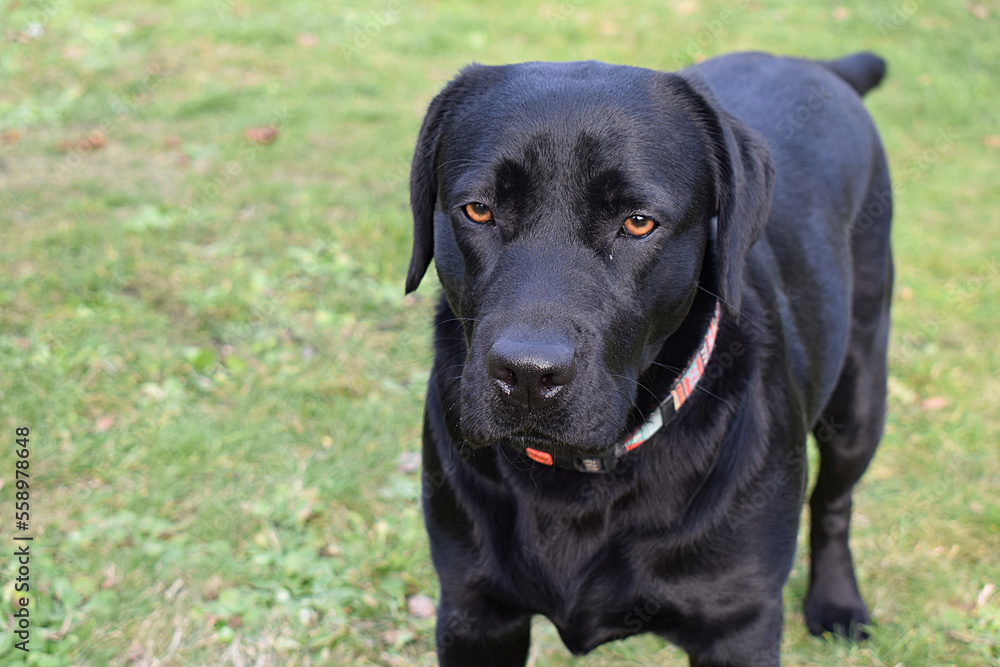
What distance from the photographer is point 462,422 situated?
6.35 ft

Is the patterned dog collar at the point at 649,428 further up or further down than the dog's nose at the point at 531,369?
further down

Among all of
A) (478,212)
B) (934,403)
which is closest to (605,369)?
(478,212)

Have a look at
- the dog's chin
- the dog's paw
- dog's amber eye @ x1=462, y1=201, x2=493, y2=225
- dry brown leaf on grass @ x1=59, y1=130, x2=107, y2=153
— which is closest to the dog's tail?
the dog's paw

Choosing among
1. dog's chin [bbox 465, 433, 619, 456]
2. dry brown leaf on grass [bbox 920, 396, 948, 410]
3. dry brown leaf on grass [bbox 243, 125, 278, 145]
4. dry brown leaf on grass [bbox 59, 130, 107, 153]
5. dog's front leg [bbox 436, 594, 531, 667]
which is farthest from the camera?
dry brown leaf on grass [bbox 243, 125, 278, 145]

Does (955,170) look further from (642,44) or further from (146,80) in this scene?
(146,80)

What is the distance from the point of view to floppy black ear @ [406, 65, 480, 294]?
2330mm

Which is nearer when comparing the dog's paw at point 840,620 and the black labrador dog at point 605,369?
the black labrador dog at point 605,369

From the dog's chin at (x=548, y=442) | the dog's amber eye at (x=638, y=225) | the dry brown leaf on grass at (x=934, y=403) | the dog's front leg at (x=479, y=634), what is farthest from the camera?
the dry brown leaf on grass at (x=934, y=403)

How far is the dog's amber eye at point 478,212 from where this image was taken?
203 centimetres

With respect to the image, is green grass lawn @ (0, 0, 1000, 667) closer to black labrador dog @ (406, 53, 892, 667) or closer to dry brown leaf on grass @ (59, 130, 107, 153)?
dry brown leaf on grass @ (59, 130, 107, 153)

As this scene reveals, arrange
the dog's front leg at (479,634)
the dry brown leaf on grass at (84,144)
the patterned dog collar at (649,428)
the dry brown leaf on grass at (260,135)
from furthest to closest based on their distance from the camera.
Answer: the dry brown leaf on grass at (260,135), the dry brown leaf on grass at (84,144), the dog's front leg at (479,634), the patterned dog collar at (649,428)

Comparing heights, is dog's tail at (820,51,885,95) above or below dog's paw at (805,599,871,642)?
above

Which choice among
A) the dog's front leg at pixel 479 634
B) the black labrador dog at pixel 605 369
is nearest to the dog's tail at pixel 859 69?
the black labrador dog at pixel 605 369

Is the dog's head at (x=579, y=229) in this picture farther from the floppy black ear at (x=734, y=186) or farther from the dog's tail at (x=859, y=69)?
Answer: the dog's tail at (x=859, y=69)
